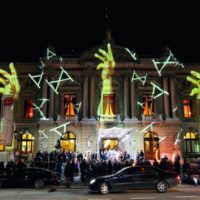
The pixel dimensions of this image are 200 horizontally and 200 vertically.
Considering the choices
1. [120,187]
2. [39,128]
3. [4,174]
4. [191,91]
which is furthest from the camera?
[191,91]

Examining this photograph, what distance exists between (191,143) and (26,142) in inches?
703

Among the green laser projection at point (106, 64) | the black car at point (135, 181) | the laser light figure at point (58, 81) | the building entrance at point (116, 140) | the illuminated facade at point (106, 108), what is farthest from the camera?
the green laser projection at point (106, 64)

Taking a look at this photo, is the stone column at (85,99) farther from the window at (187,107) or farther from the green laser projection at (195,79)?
the green laser projection at (195,79)

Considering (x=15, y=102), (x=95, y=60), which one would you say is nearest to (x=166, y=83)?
(x=95, y=60)

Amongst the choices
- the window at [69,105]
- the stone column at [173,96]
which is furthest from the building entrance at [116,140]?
the stone column at [173,96]

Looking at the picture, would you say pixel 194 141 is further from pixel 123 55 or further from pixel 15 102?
pixel 15 102

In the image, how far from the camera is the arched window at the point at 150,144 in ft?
107

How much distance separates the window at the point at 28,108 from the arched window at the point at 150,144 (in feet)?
42.2

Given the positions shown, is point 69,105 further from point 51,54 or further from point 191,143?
point 191,143

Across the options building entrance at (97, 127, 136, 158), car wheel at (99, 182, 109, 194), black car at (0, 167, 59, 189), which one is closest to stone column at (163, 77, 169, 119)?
building entrance at (97, 127, 136, 158)

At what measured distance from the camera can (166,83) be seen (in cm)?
3409

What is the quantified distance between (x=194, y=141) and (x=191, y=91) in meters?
5.57

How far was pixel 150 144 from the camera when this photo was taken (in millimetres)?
32875

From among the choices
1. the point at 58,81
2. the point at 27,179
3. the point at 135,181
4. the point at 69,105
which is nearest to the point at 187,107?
the point at 69,105
